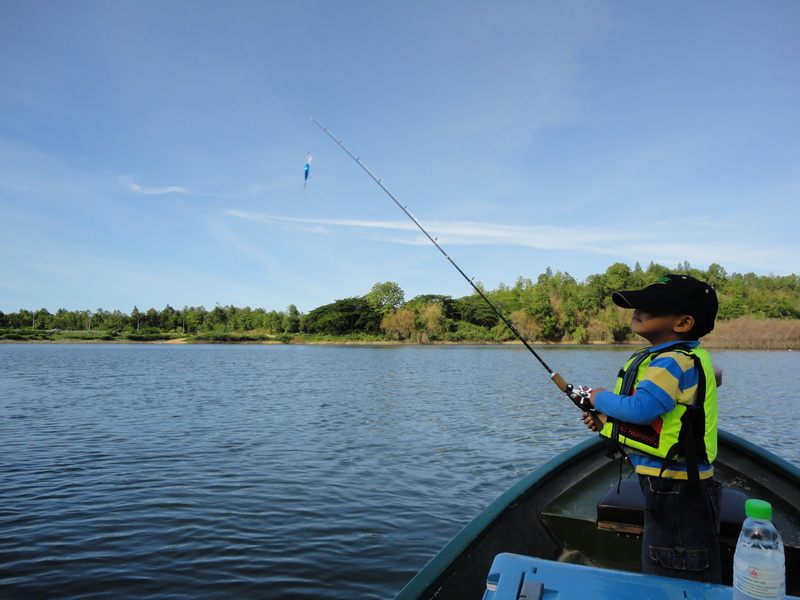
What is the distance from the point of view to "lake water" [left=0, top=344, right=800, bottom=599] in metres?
4.94

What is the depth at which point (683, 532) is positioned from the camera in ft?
7.60

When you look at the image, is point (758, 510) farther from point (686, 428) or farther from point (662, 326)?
point (662, 326)

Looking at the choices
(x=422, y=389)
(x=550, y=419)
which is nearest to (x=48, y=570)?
(x=550, y=419)

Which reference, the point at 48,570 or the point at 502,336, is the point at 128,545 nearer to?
the point at 48,570

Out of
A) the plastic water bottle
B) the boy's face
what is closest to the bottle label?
the plastic water bottle

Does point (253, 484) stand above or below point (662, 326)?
below

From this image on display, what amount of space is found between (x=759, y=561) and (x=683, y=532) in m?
0.76

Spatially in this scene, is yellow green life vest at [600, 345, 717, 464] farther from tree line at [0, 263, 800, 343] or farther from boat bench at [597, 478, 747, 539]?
tree line at [0, 263, 800, 343]

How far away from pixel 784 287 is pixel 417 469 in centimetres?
11566

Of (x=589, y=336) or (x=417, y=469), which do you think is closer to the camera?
(x=417, y=469)

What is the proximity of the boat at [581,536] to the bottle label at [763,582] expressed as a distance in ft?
0.75

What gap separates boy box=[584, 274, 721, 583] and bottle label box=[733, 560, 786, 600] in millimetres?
679

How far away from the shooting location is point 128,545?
549cm

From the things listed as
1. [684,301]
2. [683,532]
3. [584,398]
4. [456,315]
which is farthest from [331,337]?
[683,532]
